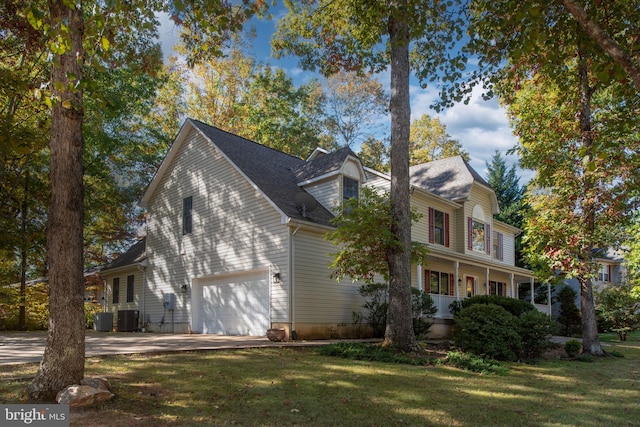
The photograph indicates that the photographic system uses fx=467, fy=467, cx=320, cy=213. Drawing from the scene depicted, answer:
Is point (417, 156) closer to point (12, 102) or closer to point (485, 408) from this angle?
point (12, 102)

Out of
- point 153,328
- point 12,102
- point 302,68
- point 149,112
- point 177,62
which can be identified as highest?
point 177,62

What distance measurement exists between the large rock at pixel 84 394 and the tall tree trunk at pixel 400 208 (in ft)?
22.3

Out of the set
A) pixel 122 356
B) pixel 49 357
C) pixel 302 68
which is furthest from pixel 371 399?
pixel 302 68

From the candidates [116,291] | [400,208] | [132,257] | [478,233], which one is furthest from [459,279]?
[116,291]

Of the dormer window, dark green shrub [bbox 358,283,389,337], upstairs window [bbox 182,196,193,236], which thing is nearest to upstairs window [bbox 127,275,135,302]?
upstairs window [bbox 182,196,193,236]

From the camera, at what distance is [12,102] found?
521 inches

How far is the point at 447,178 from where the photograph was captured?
898 inches

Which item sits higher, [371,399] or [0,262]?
[0,262]

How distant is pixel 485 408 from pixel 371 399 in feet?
4.95

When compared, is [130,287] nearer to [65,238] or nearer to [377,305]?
[377,305]

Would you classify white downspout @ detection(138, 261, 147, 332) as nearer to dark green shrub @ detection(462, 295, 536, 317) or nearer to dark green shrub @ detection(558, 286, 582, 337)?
dark green shrub @ detection(462, 295, 536, 317)

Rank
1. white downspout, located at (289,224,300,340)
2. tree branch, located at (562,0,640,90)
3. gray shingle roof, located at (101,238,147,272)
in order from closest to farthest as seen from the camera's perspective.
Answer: tree branch, located at (562,0,640,90)
white downspout, located at (289,224,300,340)
gray shingle roof, located at (101,238,147,272)

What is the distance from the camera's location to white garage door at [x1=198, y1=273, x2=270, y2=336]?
14930 mm

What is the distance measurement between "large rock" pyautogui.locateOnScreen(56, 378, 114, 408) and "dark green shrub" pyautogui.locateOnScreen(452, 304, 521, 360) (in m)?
8.25
